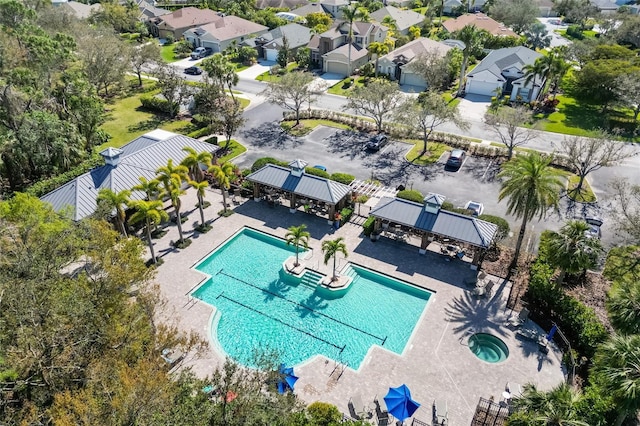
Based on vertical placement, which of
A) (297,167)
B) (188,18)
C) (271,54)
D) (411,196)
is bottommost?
(411,196)

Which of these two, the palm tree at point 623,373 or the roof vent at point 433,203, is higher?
the palm tree at point 623,373

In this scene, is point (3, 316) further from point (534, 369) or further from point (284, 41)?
point (284, 41)

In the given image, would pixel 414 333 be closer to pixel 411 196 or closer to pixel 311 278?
pixel 311 278

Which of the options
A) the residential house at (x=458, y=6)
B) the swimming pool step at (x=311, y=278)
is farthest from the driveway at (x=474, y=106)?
the residential house at (x=458, y=6)

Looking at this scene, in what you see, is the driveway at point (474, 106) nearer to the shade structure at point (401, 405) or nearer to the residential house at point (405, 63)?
the residential house at point (405, 63)

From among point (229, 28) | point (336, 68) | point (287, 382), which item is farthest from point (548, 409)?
point (229, 28)

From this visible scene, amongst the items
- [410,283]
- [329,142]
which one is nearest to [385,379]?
[410,283]

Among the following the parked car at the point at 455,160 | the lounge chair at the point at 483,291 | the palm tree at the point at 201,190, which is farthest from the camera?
the parked car at the point at 455,160
